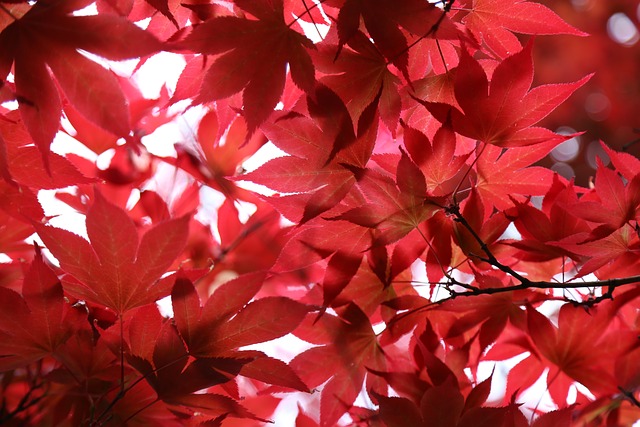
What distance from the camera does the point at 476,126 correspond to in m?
0.65

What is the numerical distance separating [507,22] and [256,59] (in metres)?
0.30

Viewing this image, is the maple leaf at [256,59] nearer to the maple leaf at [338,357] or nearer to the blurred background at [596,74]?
the maple leaf at [338,357]

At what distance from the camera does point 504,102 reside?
0.63m

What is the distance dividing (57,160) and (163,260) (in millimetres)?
183

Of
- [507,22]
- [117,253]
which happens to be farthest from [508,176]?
[117,253]

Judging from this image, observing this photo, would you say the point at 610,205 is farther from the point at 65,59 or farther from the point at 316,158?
the point at 65,59

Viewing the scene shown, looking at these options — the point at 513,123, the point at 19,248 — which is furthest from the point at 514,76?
the point at 19,248

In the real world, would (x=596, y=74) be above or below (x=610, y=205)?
above

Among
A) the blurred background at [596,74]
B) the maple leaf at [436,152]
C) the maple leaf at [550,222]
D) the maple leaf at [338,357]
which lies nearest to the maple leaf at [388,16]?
the maple leaf at [436,152]

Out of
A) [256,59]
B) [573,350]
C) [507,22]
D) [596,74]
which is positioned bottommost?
[573,350]

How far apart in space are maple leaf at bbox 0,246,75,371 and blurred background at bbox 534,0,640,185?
3.39 metres

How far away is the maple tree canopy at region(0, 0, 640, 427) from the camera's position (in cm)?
58

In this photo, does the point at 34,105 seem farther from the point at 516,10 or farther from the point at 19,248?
the point at 516,10

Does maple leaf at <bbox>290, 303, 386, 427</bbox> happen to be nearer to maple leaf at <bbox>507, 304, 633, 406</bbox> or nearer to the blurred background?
maple leaf at <bbox>507, 304, 633, 406</bbox>
